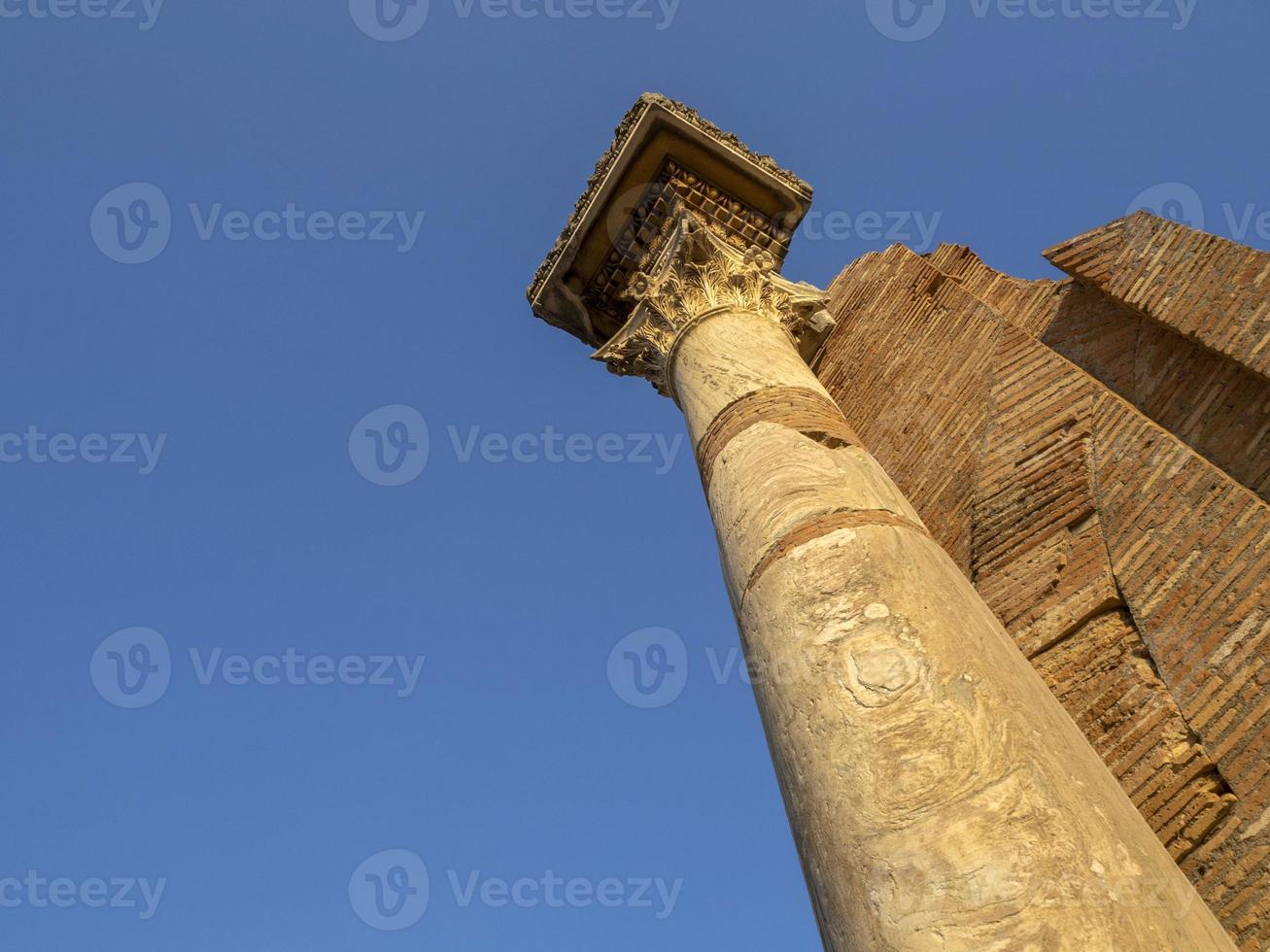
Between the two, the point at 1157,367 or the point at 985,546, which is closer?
the point at 1157,367

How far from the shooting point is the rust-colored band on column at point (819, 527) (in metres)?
3.80

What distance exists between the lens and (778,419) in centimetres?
488

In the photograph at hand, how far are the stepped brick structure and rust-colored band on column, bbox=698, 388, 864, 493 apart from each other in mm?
17

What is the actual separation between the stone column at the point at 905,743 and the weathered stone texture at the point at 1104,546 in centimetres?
75

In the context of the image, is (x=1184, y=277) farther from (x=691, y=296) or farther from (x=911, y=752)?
(x=911, y=752)

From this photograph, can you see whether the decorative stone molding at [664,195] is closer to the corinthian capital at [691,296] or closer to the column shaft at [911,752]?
the corinthian capital at [691,296]

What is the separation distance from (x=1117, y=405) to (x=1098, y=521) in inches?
25.8

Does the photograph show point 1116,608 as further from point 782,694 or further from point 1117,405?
point 782,694

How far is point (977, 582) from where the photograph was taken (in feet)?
16.3

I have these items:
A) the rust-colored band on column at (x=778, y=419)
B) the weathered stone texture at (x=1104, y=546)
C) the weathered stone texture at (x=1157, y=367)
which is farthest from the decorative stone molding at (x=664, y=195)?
the rust-colored band on column at (x=778, y=419)

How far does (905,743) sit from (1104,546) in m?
2.04

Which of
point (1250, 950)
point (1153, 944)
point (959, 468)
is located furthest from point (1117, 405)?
point (1153, 944)

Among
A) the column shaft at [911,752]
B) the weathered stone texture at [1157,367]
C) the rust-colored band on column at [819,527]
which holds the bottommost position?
the column shaft at [911,752]

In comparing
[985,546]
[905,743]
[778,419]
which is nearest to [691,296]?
[778,419]
